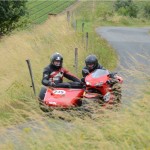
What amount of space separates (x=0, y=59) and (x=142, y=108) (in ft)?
30.5

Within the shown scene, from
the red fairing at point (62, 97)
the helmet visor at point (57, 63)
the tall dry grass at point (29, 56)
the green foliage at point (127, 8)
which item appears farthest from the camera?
the green foliage at point (127, 8)

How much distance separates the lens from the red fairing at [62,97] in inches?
371

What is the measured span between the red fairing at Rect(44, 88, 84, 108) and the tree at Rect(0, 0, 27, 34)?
18222mm

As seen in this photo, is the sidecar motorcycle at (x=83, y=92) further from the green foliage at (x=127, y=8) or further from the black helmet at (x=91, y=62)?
the green foliage at (x=127, y=8)

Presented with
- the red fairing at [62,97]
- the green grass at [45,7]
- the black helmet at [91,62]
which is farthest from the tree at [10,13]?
the green grass at [45,7]

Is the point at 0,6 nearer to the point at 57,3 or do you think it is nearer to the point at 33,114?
the point at 33,114

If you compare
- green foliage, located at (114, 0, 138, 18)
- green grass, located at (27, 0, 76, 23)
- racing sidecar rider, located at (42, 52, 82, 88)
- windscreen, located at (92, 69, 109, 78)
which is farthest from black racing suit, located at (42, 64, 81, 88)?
green grass, located at (27, 0, 76, 23)

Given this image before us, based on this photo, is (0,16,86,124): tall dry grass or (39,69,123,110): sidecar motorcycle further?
(0,16,86,124): tall dry grass

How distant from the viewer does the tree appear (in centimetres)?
2791

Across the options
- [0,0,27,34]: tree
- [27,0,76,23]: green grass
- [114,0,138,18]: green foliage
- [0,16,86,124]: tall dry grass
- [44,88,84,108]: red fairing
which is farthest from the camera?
[27,0,76,23]: green grass

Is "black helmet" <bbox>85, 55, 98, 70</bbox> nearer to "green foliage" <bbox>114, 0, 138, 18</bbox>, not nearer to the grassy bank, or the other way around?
the grassy bank

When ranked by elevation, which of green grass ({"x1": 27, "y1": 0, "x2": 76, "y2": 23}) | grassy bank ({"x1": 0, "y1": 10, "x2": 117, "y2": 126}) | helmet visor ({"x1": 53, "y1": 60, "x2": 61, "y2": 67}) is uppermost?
helmet visor ({"x1": 53, "y1": 60, "x2": 61, "y2": 67})

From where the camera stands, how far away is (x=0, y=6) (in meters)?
27.5

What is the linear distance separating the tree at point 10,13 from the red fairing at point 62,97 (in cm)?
1822
